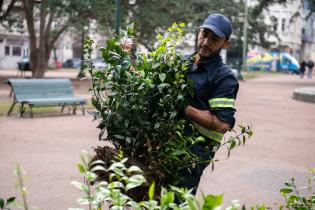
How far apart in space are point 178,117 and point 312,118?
12.8m

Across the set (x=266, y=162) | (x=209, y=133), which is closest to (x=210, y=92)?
(x=209, y=133)

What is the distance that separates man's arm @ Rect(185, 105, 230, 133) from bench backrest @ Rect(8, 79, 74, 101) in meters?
10.6

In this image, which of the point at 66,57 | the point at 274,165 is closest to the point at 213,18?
the point at 274,165

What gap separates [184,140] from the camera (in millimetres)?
2871

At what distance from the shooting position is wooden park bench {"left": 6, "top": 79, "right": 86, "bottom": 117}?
13.0 meters

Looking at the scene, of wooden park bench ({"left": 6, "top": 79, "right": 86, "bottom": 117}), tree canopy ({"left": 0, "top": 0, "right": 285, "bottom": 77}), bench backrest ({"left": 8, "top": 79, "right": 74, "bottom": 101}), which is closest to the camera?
wooden park bench ({"left": 6, "top": 79, "right": 86, "bottom": 117})

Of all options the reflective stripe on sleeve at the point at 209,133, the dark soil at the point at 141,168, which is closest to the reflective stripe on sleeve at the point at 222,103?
the reflective stripe on sleeve at the point at 209,133

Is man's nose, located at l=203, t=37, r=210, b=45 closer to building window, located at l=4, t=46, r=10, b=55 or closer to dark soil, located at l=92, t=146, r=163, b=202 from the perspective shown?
dark soil, located at l=92, t=146, r=163, b=202

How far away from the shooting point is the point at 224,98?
3.01m

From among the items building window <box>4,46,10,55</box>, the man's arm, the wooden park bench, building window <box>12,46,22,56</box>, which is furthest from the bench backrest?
building window <box>12,46,22,56</box>

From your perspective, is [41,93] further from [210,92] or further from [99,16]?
[99,16]

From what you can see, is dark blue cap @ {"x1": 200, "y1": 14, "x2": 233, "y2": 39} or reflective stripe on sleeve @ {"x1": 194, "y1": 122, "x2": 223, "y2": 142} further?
reflective stripe on sleeve @ {"x1": 194, "y1": 122, "x2": 223, "y2": 142}

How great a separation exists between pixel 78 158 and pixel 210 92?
5187 mm

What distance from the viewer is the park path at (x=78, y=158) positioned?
6184mm
